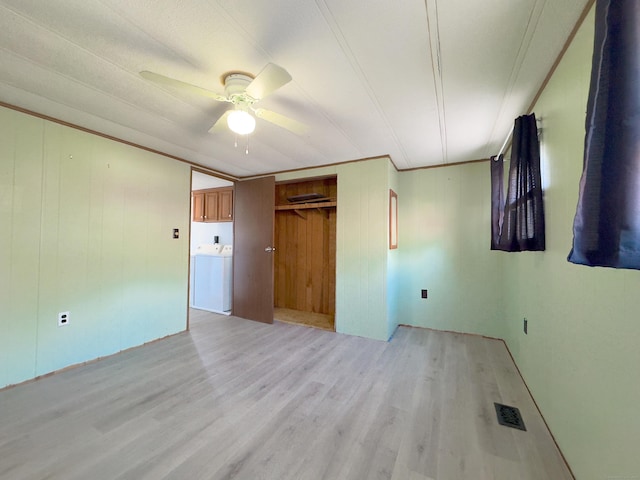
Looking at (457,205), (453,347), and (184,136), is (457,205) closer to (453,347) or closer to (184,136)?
(453,347)

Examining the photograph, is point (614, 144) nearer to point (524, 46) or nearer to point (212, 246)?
point (524, 46)

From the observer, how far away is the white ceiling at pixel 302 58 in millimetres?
1188

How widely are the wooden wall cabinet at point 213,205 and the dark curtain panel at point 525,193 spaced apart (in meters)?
3.79

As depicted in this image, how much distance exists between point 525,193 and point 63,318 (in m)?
3.91

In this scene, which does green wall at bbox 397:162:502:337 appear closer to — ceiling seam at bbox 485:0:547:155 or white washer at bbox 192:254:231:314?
ceiling seam at bbox 485:0:547:155

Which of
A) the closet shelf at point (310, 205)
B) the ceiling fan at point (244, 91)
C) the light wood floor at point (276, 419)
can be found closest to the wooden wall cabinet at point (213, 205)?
the closet shelf at point (310, 205)

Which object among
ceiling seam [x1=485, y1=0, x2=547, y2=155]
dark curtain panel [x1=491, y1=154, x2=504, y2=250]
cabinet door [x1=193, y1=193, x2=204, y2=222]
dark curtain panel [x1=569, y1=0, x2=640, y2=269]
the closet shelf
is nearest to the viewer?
dark curtain panel [x1=569, y1=0, x2=640, y2=269]

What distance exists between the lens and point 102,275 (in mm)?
2607

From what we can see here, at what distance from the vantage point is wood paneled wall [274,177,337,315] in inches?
161

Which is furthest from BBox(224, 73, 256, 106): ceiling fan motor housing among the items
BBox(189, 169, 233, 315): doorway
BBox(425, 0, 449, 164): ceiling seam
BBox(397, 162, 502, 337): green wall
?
BBox(397, 162, 502, 337): green wall

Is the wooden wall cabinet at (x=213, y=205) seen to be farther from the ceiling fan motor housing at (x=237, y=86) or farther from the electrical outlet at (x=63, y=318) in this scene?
the ceiling fan motor housing at (x=237, y=86)

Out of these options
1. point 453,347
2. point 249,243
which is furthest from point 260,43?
point 453,347

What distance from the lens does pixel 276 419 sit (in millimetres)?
1732

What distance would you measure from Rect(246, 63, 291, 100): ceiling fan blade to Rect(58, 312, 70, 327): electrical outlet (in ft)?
8.43
